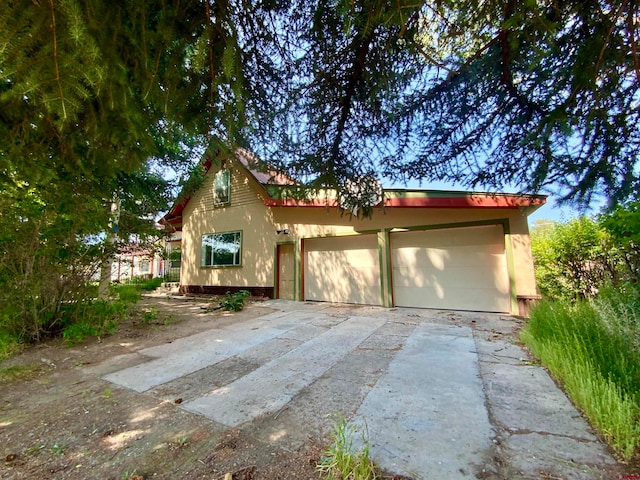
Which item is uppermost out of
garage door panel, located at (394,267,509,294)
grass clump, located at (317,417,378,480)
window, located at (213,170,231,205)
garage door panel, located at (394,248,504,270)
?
window, located at (213,170,231,205)

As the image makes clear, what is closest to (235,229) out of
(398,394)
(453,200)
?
(453,200)

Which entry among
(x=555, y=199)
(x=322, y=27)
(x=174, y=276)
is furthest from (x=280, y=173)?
(x=174, y=276)

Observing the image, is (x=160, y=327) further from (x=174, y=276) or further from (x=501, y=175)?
(x=174, y=276)

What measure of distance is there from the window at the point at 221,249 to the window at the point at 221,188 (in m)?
1.38

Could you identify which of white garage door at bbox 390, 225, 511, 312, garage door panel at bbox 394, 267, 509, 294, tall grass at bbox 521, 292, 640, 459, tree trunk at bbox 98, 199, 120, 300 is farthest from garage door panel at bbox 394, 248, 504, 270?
tree trunk at bbox 98, 199, 120, 300

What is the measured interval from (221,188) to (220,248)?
246 centimetres

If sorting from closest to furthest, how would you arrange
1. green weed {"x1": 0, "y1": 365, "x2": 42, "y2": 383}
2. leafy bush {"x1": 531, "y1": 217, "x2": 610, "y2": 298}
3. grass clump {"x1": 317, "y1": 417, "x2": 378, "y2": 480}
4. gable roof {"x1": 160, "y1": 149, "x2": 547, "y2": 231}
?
grass clump {"x1": 317, "y1": 417, "x2": 378, "y2": 480}, green weed {"x1": 0, "y1": 365, "x2": 42, "y2": 383}, gable roof {"x1": 160, "y1": 149, "x2": 547, "y2": 231}, leafy bush {"x1": 531, "y1": 217, "x2": 610, "y2": 298}

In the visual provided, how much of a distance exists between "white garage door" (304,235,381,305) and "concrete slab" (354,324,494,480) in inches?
184

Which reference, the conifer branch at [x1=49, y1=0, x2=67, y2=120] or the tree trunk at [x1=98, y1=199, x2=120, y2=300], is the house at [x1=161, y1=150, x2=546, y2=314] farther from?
the tree trunk at [x1=98, y1=199, x2=120, y2=300]

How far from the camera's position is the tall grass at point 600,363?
1831mm

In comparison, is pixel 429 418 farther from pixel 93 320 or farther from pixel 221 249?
pixel 221 249

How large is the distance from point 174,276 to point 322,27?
15.8 m

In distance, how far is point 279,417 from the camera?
2322mm

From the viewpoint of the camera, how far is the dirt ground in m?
1.73
